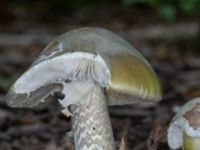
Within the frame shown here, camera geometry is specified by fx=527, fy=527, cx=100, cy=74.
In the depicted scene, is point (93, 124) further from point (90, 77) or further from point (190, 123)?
point (190, 123)

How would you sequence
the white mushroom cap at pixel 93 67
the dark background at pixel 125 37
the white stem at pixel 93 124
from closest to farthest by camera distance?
the white mushroom cap at pixel 93 67
the white stem at pixel 93 124
the dark background at pixel 125 37

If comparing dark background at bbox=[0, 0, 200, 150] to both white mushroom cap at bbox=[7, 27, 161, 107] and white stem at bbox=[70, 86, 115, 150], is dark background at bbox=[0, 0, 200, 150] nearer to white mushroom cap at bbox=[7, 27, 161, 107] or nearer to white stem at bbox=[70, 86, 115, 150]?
white stem at bbox=[70, 86, 115, 150]

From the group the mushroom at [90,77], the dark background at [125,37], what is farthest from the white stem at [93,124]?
the dark background at [125,37]

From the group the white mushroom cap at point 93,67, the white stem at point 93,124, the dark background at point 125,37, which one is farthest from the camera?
the dark background at point 125,37

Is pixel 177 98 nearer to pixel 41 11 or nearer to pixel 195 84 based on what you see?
pixel 195 84

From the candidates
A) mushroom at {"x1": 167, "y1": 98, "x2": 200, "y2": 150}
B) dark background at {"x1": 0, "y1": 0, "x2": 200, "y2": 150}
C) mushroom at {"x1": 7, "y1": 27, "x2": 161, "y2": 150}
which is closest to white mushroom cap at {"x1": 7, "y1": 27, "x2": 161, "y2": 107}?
mushroom at {"x1": 7, "y1": 27, "x2": 161, "y2": 150}

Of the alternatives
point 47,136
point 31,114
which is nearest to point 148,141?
point 47,136

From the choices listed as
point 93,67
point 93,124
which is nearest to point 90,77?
point 93,67

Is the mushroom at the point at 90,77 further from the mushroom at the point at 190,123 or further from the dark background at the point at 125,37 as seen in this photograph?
the dark background at the point at 125,37
